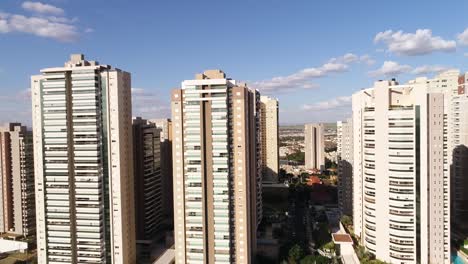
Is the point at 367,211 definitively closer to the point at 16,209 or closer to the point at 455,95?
the point at 455,95

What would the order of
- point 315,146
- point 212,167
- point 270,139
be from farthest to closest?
point 315,146
point 270,139
point 212,167

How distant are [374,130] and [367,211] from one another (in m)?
9.80

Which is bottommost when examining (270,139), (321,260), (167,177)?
(321,260)

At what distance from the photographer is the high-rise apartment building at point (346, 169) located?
59.1 metres

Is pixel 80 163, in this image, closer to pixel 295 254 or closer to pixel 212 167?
pixel 212 167

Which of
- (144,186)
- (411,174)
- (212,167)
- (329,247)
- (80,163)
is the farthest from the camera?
(144,186)

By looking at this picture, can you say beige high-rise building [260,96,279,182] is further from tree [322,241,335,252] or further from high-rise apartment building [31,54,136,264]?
high-rise apartment building [31,54,136,264]

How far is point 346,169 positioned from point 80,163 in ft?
139

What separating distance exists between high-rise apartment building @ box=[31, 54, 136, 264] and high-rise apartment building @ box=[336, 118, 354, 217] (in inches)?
1465

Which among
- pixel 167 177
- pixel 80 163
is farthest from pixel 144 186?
pixel 167 177

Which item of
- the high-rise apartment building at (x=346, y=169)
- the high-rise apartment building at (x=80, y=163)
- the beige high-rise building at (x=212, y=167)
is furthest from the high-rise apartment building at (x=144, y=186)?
the high-rise apartment building at (x=346, y=169)

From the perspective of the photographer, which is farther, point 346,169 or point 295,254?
point 346,169

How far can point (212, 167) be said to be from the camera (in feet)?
120

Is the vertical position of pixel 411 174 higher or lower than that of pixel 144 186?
higher
